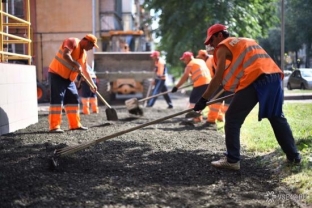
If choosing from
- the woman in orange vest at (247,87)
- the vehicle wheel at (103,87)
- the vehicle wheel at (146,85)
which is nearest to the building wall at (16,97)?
the woman in orange vest at (247,87)

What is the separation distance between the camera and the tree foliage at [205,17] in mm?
14594

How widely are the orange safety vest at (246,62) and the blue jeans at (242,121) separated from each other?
0.10 meters

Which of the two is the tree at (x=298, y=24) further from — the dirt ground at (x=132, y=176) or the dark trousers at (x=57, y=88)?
the dark trousers at (x=57, y=88)

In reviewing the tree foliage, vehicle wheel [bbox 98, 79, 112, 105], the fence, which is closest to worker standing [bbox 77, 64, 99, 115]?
the fence

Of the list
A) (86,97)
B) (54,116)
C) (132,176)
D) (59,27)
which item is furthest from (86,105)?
(59,27)

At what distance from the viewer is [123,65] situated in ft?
49.4

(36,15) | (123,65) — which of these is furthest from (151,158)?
(36,15)

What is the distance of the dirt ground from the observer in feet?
11.8

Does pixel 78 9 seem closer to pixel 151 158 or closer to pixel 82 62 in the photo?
pixel 82 62

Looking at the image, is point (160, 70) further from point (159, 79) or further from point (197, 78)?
point (197, 78)

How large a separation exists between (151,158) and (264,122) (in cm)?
330

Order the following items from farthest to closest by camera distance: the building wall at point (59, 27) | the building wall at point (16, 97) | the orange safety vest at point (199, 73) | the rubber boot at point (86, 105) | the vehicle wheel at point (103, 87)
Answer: the building wall at point (59, 27), the vehicle wheel at point (103, 87), the rubber boot at point (86, 105), the orange safety vest at point (199, 73), the building wall at point (16, 97)

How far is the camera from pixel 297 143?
17.7 feet

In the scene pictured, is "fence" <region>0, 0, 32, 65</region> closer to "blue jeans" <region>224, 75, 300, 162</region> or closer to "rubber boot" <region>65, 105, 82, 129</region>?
"rubber boot" <region>65, 105, 82, 129</region>
